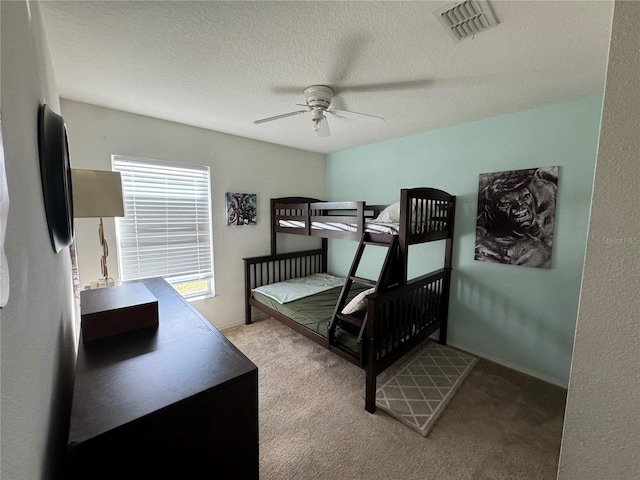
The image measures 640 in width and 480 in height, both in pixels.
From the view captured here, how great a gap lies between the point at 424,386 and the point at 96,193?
2.80 metres

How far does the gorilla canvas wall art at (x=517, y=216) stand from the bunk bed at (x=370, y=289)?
312 mm

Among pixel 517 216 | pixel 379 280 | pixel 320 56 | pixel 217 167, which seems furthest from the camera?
pixel 217 167

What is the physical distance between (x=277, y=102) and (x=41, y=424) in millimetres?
2151

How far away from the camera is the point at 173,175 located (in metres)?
2.73

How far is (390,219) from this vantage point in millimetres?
2408

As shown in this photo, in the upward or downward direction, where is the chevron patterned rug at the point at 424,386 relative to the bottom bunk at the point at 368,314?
downward

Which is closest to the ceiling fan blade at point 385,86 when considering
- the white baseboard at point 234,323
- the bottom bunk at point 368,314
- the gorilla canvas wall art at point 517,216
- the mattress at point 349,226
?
the mattress at point 349,226

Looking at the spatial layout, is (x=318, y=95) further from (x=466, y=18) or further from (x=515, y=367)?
(x=515, y=367)

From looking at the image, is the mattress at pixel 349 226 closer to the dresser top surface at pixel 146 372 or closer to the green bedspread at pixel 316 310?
the green bedspread at pixel 316 310

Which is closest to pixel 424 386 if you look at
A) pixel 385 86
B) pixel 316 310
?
pixel 316 310

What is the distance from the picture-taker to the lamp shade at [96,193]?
172 cm

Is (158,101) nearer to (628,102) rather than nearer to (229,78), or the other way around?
(229,78)

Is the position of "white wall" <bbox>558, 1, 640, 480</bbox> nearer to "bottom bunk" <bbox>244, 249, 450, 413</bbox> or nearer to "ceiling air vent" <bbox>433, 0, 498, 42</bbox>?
"ceiling air vent" <bbox>433, 0, 498, 42</bbox>

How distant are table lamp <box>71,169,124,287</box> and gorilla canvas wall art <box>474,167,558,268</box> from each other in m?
2.99
